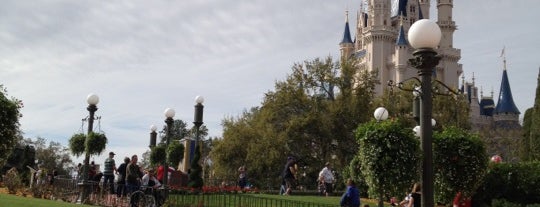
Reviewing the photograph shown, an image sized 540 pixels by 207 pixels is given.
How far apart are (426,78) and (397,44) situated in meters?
74.5

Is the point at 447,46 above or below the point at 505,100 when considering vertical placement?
above

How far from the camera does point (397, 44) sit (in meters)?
80.2

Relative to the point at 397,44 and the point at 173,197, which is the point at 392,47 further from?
the point at 173,197

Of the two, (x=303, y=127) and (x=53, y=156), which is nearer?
(x=303, y=127)

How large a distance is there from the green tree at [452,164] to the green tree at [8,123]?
346 inches

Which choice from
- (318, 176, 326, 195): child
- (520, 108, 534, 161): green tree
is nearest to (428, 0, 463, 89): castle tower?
(520, 108, 534, 161): green tree

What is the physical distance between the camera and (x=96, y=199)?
55.8 feet

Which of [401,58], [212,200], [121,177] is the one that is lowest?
[212,200]

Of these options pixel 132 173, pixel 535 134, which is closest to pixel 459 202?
pixel 132 173

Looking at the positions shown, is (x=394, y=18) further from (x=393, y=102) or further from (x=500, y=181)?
(x=500, y=181)

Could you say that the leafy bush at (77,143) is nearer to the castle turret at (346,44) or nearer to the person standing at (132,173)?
the person standing at (132,173)

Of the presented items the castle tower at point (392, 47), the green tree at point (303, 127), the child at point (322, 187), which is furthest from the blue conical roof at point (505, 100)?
the child at point (322, 187)

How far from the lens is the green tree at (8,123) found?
11867 millimetres

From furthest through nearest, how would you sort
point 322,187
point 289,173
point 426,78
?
point 322,187
point 289,173
point 426,78
